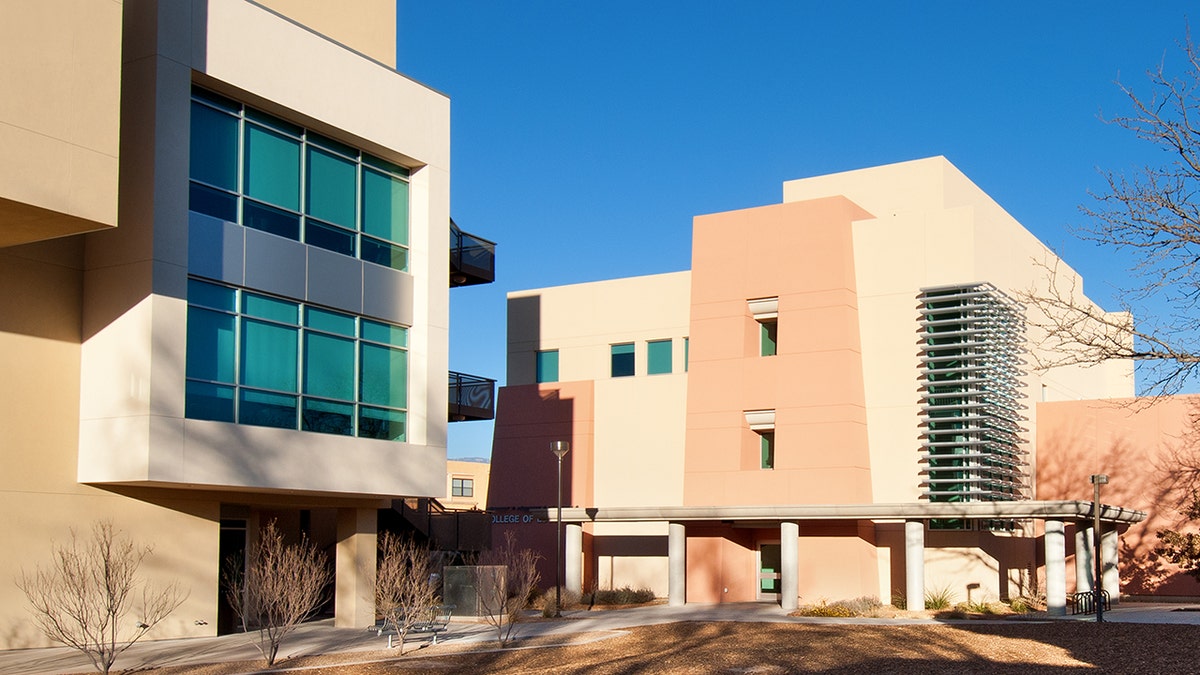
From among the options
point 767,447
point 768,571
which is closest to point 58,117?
point 767,447

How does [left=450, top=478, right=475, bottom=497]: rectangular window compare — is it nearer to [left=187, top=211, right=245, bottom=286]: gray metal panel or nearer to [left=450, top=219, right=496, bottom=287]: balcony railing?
[left=450, top=219, right=496, bottom=287]: balcony railing

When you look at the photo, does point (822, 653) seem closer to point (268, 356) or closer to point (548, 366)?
point (268, 356)

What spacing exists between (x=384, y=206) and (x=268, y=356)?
4.66m

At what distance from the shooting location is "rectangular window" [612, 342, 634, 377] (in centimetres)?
3850

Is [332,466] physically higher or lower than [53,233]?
lower

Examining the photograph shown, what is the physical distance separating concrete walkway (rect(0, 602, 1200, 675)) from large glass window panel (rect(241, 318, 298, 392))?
460 centimetres

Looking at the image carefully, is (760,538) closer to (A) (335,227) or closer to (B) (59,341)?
(A) (335,227)

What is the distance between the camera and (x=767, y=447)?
33.7 meters

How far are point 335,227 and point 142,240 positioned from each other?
177 inches

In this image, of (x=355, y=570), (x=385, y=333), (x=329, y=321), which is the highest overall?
(x=329, y=321)

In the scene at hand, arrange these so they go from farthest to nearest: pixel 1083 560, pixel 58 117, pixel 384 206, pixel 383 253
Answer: pixel 1083 560, pixel 384 206, pixel 383 253, pixel 58 117

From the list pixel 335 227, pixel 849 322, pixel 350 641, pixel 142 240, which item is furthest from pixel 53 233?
pixel 849 322

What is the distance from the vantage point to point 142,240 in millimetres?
19828

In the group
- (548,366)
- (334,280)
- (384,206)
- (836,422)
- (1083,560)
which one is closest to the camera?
(334,280)
